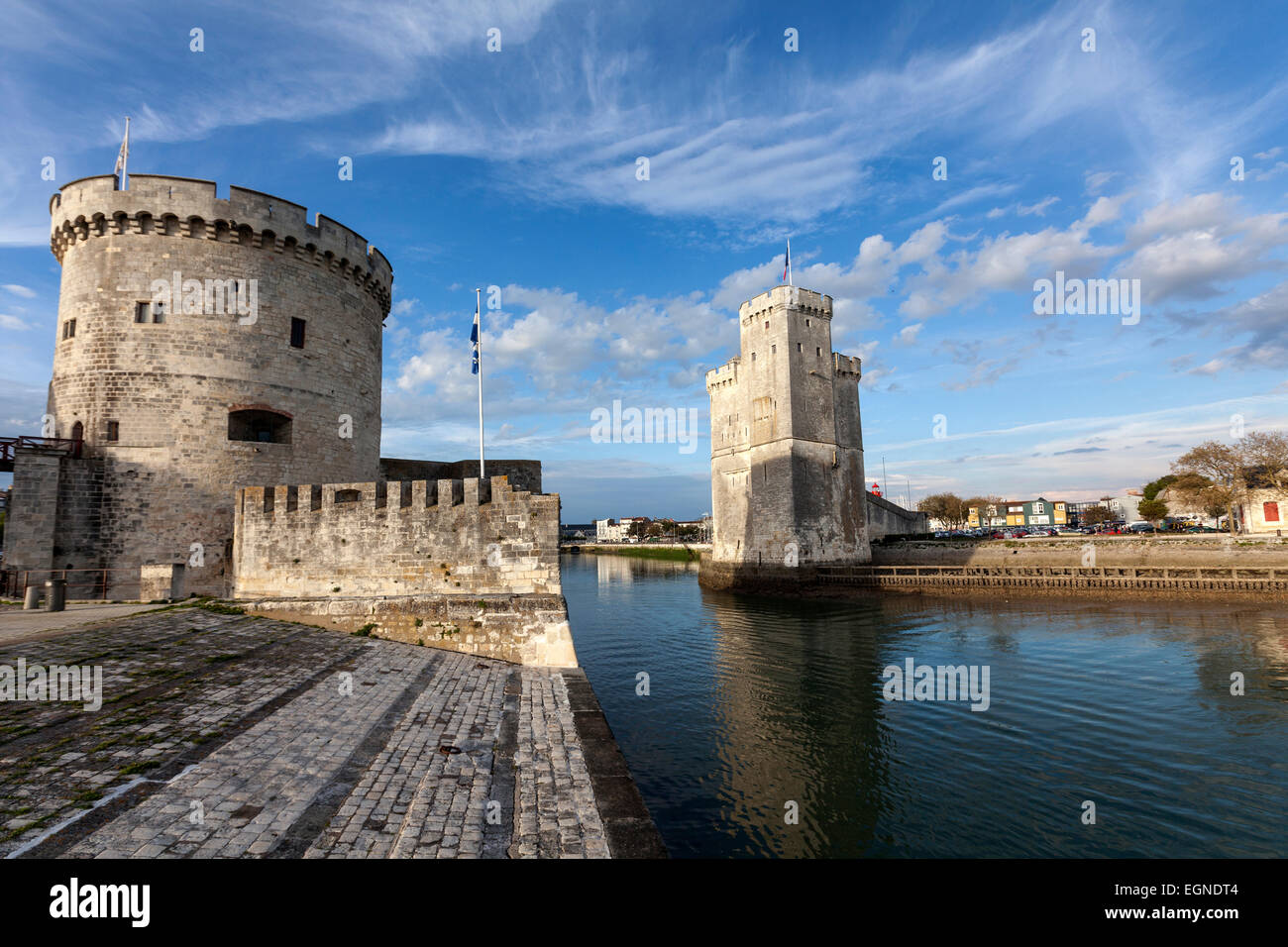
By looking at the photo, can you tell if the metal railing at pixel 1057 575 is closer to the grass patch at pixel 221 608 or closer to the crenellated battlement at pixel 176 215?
the grass patch at pixel 221 608

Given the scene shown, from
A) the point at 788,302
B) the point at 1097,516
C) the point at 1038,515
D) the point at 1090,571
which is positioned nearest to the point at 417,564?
the point at 788,302

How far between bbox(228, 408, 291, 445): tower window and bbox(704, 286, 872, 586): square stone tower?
3057cm

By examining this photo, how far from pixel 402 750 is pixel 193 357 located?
1576 cm

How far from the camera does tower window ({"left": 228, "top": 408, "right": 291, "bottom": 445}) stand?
1777 centimetres

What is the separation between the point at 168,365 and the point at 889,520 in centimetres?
5310

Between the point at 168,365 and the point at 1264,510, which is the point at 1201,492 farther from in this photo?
the point at 168,365

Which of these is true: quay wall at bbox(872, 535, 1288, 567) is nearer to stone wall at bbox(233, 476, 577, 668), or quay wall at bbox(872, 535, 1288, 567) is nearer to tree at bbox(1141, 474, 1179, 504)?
stone wall at bbox(233, 476, 577, 668)

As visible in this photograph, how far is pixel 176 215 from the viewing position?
16.9 metres

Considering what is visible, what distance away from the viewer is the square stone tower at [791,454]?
3988cm

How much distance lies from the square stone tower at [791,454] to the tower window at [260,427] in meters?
30.6

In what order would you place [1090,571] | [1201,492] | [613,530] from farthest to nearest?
[613,530], [1201,492], [1090,571]

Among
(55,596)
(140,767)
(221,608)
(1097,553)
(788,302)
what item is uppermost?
(788,302)
